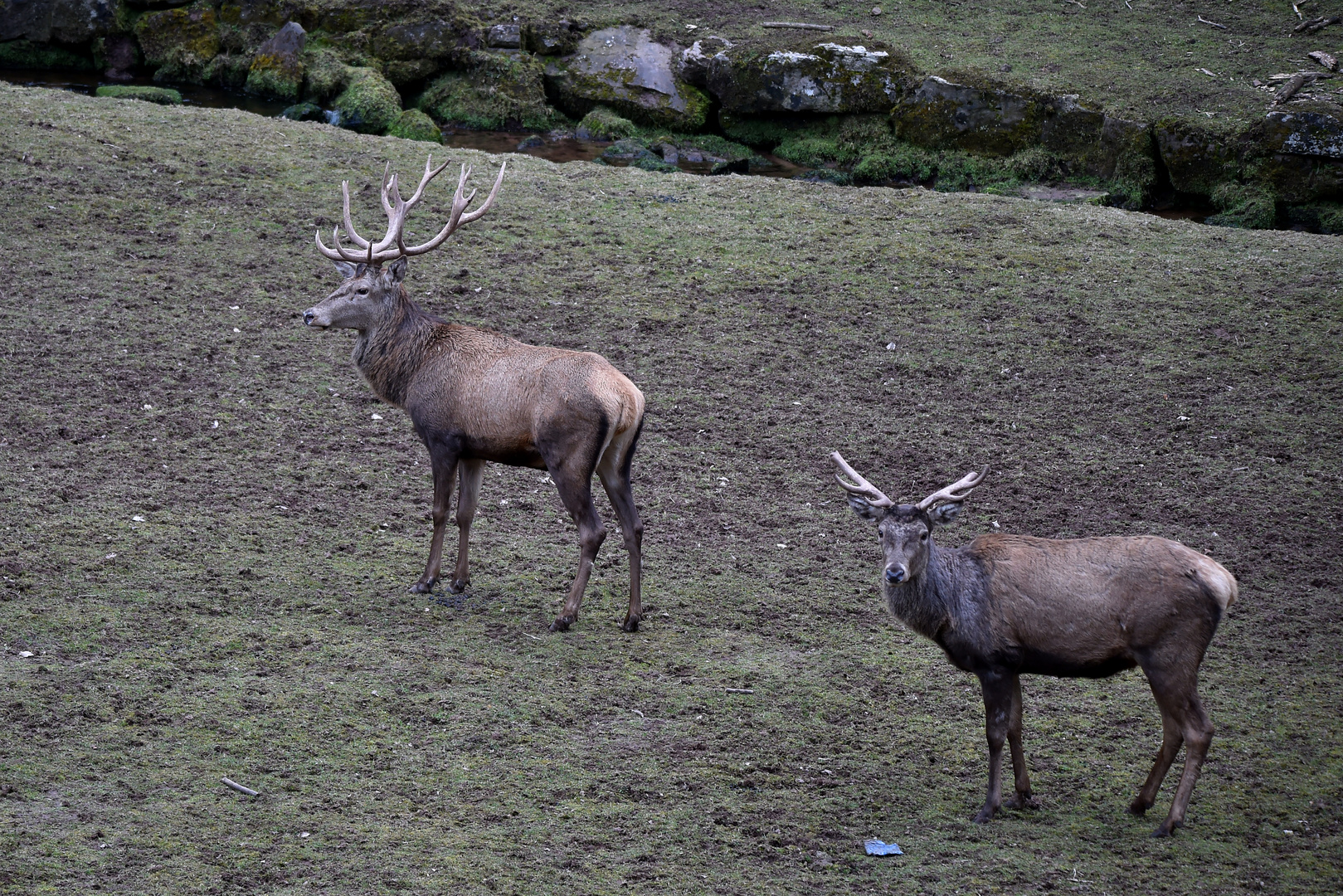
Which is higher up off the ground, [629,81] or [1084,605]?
[629,81]

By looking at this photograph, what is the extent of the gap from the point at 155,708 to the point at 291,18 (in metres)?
15.0

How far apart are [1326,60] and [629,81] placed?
9395 millimetres

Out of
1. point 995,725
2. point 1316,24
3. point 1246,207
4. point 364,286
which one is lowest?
point 995,725

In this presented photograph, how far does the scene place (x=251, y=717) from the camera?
19.4ft

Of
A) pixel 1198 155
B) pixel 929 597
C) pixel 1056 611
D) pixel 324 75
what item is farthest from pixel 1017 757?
pixel 324 75

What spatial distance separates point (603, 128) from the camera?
1683 cm

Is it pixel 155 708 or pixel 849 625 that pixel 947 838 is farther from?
pixel 155 708

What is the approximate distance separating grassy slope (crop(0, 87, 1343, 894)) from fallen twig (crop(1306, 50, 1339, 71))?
499 centimetres

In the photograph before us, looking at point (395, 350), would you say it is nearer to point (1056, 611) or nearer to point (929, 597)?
point (929, 597)

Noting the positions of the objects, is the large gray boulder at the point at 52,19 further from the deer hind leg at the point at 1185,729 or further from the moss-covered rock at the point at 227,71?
the deer hind leg at the point at 1185,729

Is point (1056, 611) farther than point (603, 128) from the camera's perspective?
No

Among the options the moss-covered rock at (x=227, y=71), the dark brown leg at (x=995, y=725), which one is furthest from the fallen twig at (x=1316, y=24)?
the dark brown leg at (x=995, y=725)

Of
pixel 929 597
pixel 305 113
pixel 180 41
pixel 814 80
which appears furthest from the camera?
pixel 180 41

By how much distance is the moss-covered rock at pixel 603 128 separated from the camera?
16828 millimetres
